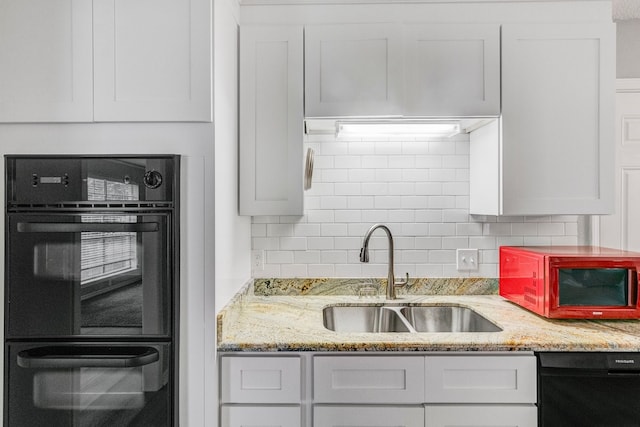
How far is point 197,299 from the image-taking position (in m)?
1.57

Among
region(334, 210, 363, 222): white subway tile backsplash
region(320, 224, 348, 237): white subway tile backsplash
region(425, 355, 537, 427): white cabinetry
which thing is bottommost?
region(425, 355, 537, 427): white cabinetry

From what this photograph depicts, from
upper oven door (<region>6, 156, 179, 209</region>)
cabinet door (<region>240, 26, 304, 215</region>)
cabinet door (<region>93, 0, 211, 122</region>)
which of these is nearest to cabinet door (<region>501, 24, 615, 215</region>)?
cabinet door (<region>240, 26, 304, 215</region>)

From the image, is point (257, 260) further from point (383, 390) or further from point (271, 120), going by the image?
point (383, 390)

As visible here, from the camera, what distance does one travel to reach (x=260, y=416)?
1.62m

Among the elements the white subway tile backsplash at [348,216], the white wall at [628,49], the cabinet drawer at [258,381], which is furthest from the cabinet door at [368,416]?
the white wall at [628,49]

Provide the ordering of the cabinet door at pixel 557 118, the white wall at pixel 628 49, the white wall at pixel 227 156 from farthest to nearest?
the white wall at pixel 628 49 → the cabinet door at pixel 557 118 → the white wall at pixel 227 156

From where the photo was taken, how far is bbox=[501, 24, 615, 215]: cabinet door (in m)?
2.00

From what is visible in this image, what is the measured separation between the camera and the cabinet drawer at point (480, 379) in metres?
1.61

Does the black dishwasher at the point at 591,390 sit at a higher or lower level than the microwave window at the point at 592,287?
lower

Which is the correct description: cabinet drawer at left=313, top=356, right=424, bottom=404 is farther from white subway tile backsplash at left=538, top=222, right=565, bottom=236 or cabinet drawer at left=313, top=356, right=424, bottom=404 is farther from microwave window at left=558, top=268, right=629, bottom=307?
white subway tile backsplash at left=538, top=222, right=565, bottom=236

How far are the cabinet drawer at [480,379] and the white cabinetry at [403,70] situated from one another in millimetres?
1041

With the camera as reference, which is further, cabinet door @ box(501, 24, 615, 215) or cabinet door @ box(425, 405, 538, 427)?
cabinet door @ box(501, 24, 615, 215)

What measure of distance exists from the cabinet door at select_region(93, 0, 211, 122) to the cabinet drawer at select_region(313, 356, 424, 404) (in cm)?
98

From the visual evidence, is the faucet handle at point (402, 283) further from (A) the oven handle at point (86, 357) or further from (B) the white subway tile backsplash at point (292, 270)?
(A) the oven handle at point (86, 357)
